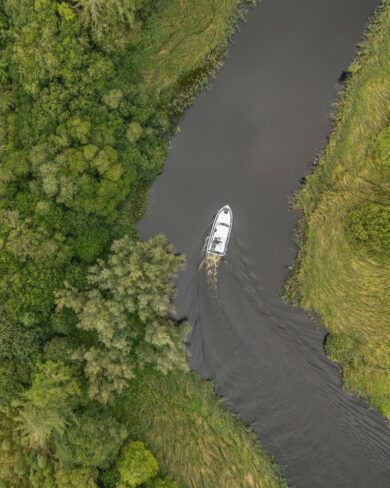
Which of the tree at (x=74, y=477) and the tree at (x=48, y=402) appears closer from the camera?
the tree at (x=48, y=402)

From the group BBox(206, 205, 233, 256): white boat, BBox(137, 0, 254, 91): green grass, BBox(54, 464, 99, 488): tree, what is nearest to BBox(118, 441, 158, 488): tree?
BBox(54, 464, 99, 488): tree

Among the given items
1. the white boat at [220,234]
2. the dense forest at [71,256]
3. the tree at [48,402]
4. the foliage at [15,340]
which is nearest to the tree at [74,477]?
the dense forest at [71,256]

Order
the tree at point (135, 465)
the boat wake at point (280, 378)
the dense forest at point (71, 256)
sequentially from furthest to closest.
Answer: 1. the boat wake at point (280, 378)
2. the tree at point (135, 465)
3. the dense forest at point (71, 256)

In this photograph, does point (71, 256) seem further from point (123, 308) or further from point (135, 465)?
point (135, 465)

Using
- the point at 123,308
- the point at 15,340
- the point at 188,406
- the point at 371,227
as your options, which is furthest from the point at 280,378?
the point at 15,340

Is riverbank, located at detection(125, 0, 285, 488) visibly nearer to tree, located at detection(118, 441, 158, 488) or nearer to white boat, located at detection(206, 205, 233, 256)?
tree, located at detection(118, 441, 158, 488)

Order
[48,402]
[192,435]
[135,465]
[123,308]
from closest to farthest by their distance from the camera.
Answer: [48,402] → [123,308] → [135,465] → [192,435]

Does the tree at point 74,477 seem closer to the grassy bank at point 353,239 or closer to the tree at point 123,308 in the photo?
the tree at point 123,308
